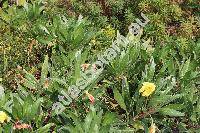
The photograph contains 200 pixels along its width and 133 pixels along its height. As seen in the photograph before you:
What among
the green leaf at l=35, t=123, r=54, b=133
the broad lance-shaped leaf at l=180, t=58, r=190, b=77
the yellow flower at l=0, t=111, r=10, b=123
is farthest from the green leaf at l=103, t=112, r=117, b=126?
the broad lance-shaped leaf at l=180, t=58, r=190, b=77

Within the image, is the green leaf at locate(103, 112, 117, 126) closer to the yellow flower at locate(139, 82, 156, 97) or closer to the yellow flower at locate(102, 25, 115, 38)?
the yellow flower at locate(139, 82, 156, 97)

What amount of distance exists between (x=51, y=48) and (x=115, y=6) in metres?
1.25

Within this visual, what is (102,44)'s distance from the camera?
5.34 metres

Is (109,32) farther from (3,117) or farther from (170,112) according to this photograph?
(3,117)

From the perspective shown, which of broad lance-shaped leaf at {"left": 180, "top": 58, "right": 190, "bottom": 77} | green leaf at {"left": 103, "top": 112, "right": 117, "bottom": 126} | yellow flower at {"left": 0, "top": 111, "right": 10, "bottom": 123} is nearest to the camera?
yellow flower at {"left": 0, "top": 111, "right": 10, "bottom": 123}

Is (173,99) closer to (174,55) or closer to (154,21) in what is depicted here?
(174,55)

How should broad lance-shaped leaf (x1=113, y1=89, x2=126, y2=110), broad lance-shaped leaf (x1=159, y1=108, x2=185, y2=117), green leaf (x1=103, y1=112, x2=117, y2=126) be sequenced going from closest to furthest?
green leaf (x1=103, y1=112, x2=117, y2=126) → broad lance-shaped leaf (x1=159, y1=108, x2=185, y2=117) → broad lance-shaped leaf (x1=113, y1=89, x2=126, y2=110)

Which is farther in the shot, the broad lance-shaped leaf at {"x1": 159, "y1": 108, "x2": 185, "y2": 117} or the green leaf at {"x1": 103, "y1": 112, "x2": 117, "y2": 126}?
the broad lance-shaped leaf at {"x1": 159, "y1": 108, "x2": 185, "y2": 117}

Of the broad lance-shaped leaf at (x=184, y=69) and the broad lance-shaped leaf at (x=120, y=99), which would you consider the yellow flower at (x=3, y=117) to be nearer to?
the broad lance-shaped leaf at (x=120, y=99)

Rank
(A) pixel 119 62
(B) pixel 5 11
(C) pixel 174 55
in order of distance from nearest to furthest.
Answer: (A) pixel 119 62 → (C) pixel 174 55 → (B) pixel 5 11

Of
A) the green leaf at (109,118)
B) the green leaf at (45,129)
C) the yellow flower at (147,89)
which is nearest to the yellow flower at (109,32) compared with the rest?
the yellow flower at (147,89)

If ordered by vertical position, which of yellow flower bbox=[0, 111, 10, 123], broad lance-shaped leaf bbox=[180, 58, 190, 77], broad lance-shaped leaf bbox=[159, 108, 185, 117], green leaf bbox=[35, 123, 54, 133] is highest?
yellow flower bbox=[0, 111, 10, 123]

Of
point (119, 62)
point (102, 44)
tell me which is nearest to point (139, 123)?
point (119, 62)

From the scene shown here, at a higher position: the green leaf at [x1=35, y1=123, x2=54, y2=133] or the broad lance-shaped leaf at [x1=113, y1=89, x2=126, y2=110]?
the green leaf at [x1=35, y1=123, x2=54, y2=133]
